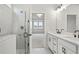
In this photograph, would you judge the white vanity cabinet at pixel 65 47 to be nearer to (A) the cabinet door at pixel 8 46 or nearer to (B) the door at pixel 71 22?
(B) the door at pixel 71 22

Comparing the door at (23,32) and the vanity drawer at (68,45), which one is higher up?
the door at (23,32)

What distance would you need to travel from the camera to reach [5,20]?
1021 mm

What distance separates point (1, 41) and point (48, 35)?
0.50 meters

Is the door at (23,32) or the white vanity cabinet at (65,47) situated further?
the door at (23,32)

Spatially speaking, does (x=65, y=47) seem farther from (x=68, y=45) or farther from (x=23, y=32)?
(x=23, y=32)

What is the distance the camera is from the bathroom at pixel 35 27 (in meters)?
1.00

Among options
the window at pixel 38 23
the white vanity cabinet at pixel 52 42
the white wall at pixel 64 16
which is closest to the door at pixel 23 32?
the window at pixel 38 23

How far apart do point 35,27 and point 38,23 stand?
0.05 metres

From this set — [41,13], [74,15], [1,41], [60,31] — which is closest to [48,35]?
[60,31]

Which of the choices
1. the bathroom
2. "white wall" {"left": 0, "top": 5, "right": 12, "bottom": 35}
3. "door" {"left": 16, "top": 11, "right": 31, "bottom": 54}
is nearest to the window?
the bathroom

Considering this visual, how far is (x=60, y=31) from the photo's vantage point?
107 cm

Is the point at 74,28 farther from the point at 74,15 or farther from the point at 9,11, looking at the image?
the point at 9,11

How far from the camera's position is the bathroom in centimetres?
100
